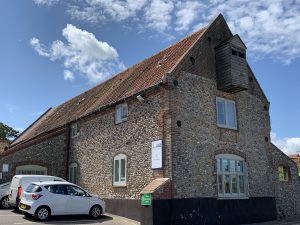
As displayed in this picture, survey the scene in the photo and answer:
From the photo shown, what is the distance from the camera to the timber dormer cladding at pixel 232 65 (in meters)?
17.6

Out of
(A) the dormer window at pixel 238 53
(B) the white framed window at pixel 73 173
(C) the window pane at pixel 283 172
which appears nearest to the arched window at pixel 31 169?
(B) the white framed window at pixel 73 173

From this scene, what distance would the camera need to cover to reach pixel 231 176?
56.8 ft

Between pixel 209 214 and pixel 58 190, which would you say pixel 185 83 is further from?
pixel 58 190

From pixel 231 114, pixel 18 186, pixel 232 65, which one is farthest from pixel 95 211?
pixel 232 65

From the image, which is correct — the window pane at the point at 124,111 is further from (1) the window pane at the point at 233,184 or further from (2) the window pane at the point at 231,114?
(1) the window pane at the point at 233,184

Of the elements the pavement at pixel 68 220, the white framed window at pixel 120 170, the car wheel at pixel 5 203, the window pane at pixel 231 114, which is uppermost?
the window pane at pixel 231 114

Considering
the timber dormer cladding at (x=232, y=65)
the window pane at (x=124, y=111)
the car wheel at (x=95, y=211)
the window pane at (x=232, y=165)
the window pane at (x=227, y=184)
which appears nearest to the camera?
the car wheel at (x=95, y=211)

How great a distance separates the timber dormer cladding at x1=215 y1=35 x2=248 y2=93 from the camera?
17.6m

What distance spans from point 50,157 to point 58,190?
28.0 feet

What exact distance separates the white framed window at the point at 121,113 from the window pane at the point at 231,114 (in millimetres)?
5271

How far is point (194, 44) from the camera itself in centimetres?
1755

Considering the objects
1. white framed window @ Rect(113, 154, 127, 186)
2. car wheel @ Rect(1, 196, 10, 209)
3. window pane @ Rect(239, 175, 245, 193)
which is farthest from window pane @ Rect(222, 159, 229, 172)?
car wheel @ Rect(1, 196, 10, 209)

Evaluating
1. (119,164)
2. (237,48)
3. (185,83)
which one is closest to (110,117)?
(119,164)

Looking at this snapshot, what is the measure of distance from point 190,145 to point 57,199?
621 centimetres
